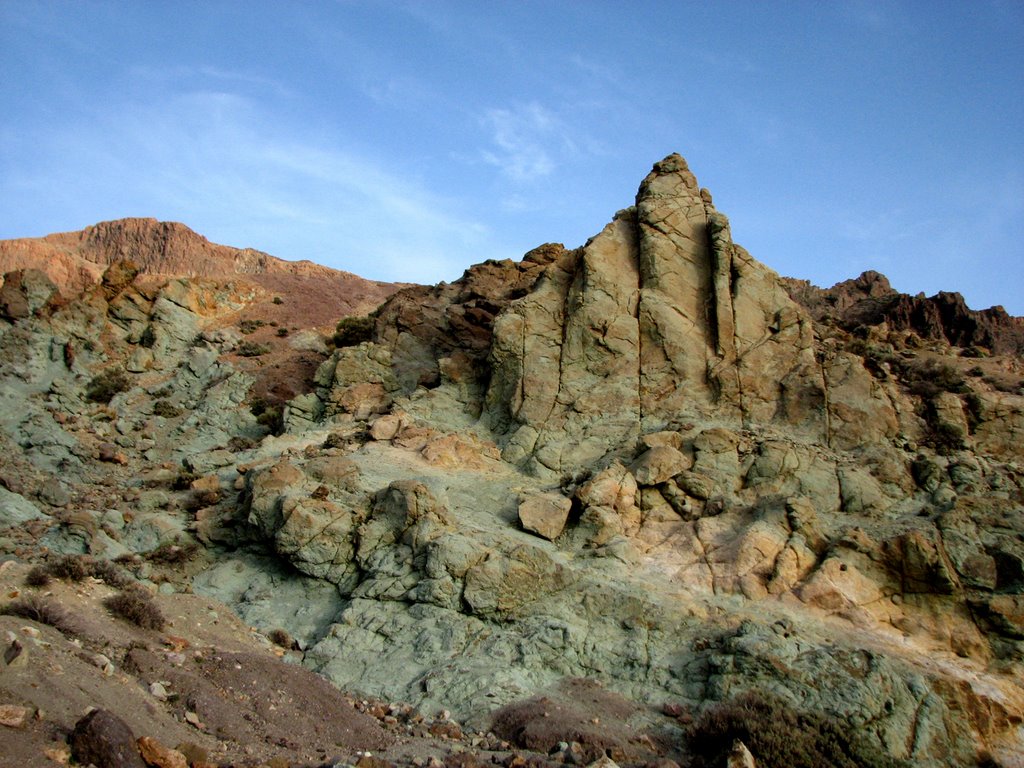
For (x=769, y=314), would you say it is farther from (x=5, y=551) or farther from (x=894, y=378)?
(x=5, y=551)

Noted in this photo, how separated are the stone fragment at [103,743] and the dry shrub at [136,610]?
6.82 metres

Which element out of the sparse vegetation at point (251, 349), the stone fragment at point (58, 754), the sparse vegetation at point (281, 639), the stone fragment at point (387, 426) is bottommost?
the sparse vegetation at point (281, 639)

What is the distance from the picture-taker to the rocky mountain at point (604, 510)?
1518 cm

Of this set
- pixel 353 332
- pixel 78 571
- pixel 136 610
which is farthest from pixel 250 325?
pixel 136 610

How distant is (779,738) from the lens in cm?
1305

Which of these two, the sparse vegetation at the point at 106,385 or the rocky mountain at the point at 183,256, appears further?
the rocky mountain at the point at 183,256

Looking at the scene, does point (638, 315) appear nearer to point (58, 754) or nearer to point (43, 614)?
point (43, 614)

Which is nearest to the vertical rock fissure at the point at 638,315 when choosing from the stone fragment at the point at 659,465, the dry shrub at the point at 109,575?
the stone fragment at the point at 659,465

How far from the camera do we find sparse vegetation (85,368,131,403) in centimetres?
3312

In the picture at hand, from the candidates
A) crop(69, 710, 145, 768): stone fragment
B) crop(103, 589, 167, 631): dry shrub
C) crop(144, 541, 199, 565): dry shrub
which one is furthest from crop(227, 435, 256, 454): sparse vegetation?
crop(69, 710, 145, 768): stone fragment

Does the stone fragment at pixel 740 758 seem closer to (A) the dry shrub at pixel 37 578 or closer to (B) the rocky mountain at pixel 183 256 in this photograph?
(A) the dry shrub at pixel 37 578

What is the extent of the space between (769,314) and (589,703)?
1623 cm

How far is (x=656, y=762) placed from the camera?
41.0ft

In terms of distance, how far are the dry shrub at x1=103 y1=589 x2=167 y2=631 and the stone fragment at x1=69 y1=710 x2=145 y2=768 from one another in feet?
22.4
